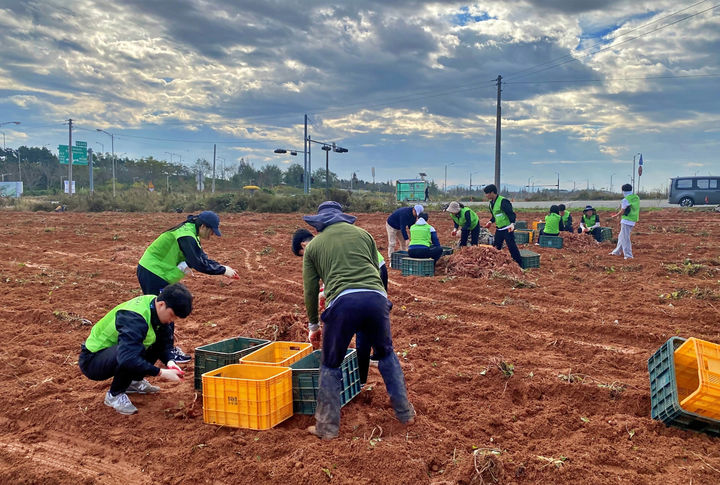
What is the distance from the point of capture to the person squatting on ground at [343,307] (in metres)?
4.17

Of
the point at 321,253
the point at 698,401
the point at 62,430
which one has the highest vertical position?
the point at 321,253

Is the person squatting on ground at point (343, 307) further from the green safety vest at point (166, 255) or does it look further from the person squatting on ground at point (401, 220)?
the person squatting on ground at point (401, 220)

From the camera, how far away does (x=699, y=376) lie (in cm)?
400

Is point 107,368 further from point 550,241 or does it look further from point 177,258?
point 550,241

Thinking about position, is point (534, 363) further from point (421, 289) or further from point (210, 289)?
point (210, 289)

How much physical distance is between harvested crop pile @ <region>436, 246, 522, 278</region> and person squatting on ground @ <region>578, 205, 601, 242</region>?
5.83 meters

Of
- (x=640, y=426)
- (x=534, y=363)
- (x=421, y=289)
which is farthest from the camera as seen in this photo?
(x=421, y=289)

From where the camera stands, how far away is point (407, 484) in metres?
3.57

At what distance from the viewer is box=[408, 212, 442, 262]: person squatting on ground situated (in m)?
11.5

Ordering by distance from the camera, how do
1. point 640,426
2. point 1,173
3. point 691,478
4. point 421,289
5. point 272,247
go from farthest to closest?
point 1,173 → point 272,247 → point 421,289 → point 640,426 → point 691,478

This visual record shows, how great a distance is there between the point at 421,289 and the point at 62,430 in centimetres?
704

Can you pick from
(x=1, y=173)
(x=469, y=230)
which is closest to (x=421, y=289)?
(x=469, y=230)

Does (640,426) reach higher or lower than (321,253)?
lower

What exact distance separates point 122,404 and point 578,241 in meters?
14.7
